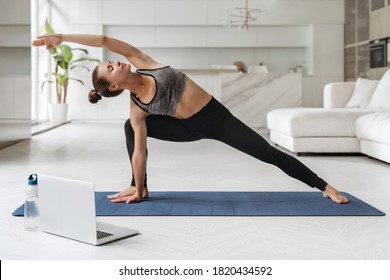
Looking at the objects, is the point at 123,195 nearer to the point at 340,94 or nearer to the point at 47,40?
the point at 47,40

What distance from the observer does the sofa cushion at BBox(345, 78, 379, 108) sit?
253 inches

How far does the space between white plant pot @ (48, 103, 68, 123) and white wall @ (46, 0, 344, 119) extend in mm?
675

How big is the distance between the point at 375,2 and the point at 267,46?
7.75 feet

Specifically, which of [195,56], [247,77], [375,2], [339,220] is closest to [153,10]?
[195,56]

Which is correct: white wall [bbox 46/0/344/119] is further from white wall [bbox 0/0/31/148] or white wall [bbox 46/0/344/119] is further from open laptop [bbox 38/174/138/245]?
open laptop [bbox 38/174/138/245]

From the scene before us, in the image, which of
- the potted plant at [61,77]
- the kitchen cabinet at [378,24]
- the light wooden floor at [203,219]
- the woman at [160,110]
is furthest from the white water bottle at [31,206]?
the potted plant at [61,77]

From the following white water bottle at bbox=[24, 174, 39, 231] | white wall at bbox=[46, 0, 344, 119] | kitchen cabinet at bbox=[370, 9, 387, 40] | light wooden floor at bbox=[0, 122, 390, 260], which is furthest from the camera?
white wall at bbox=[46, 0, 344, 119]

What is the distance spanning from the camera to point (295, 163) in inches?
116

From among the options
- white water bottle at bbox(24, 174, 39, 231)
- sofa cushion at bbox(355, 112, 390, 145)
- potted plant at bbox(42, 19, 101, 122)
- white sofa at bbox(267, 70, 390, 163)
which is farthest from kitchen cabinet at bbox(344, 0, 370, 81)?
white water bottle at bbox(24, 174, 39, 231)

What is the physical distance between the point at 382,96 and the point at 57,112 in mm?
6050

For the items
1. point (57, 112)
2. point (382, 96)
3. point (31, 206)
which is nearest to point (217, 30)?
point (57, 112)

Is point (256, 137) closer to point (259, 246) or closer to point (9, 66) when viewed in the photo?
point (259, 246)

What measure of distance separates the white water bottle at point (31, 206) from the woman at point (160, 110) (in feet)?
1.88

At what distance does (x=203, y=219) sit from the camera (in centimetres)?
264
